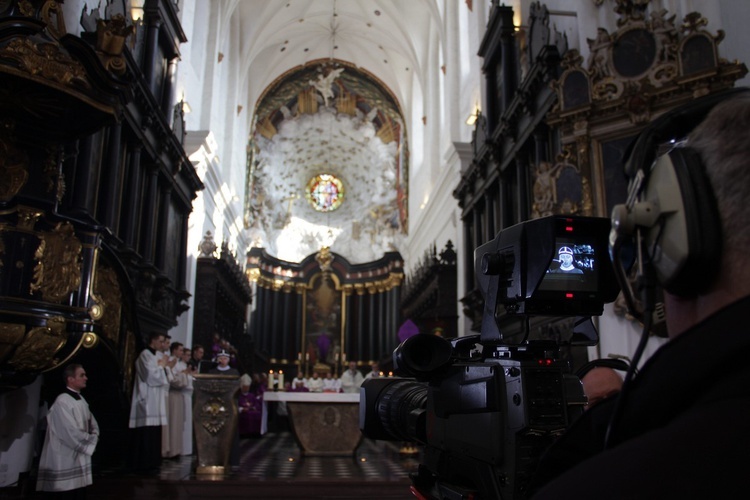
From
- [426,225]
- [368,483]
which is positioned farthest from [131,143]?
[426,225]

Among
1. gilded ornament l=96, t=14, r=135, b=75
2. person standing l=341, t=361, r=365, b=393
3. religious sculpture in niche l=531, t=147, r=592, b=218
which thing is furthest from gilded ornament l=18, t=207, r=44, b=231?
person standing l=341, t=361, r=365, b=393

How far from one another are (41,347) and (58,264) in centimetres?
78

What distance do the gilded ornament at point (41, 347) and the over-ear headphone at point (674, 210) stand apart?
19.3 ft

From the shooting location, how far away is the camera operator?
0.75 m

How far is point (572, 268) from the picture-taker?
75.4 inches

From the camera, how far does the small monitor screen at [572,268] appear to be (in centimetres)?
188

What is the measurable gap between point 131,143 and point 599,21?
7.36 m

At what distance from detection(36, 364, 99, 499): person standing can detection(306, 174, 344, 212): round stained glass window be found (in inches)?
1010

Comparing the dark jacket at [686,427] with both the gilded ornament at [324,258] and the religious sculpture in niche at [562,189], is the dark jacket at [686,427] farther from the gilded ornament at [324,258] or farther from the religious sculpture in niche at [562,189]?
the gilded ornament at [324,258]

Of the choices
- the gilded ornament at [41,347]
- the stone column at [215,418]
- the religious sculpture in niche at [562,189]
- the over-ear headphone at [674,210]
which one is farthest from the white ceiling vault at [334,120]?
the over-ear headphone at [674,210]

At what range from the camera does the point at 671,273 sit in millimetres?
934

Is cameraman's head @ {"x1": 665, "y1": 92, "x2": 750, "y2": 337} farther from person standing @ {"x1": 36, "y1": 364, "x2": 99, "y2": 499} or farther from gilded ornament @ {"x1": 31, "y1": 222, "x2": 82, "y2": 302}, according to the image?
gilded ornament @ {"x1": 31, "y1": 222, "x2": 82, "y2": 302}

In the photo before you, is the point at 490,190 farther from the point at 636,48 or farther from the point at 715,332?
the point at 715,332

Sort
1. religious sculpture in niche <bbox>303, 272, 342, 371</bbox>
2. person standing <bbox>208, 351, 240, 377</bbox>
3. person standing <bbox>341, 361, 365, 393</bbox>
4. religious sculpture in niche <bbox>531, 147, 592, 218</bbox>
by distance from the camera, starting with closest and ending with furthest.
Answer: religious sculpture in niche <bbox>531, 147, 592, 218</bbox> → person standing <bbox>208, 351, 240, 377</bbox> → person standing <bbox>341, 361, 365, 393</bbox> → religious sculpture in niche <bbox>303, 272, 342, 371</bbox>
